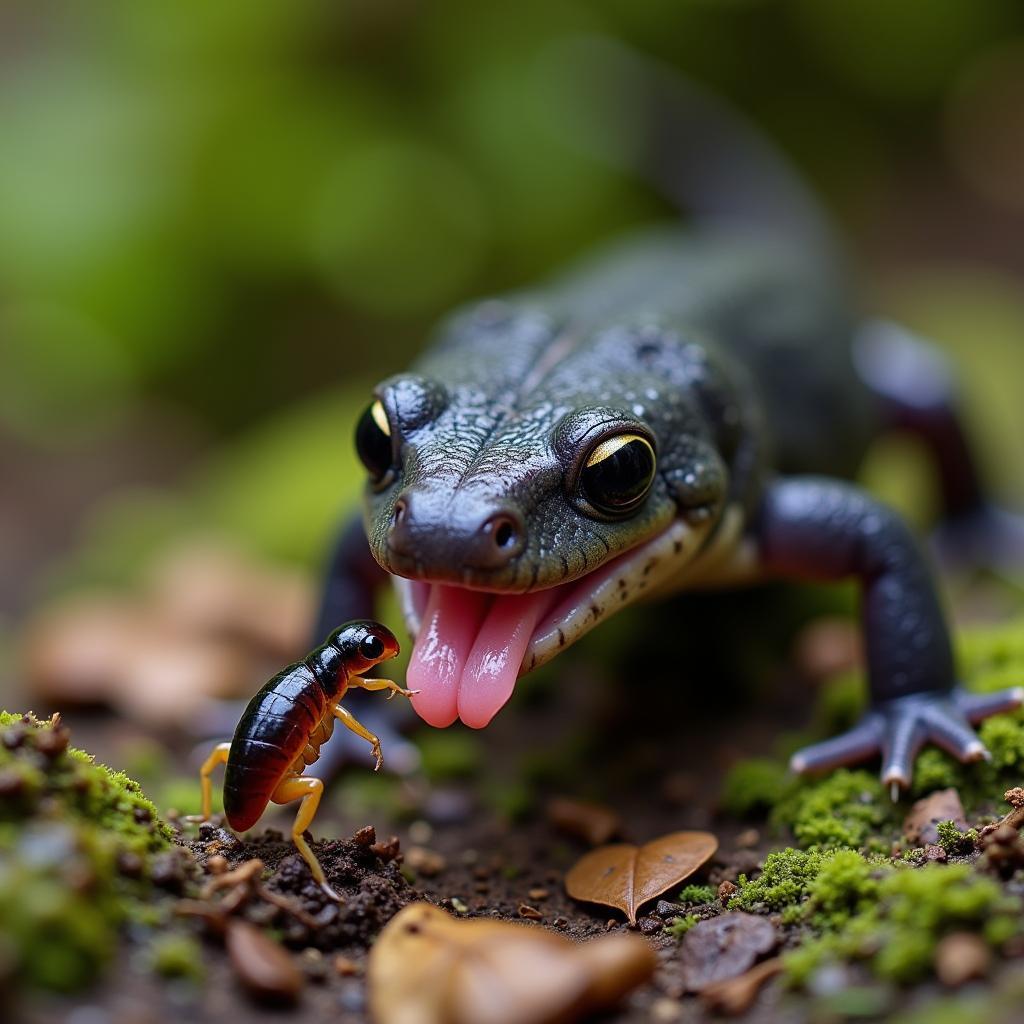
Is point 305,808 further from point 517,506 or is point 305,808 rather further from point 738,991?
point 738,991

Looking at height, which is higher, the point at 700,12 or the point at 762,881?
the point at 700,12

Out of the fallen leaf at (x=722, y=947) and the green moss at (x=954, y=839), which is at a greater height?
the green moss at (x=954, y=839)

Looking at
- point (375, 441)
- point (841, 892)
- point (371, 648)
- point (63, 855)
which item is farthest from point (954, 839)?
point (63, 855)

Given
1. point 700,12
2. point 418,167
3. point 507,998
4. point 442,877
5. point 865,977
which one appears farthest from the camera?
point 700,12

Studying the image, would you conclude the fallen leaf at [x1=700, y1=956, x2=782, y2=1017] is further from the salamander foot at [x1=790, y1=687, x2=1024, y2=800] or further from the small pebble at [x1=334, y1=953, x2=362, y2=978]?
the salamander foot at [x1=790, y1=687, x2=1024, y2=800]

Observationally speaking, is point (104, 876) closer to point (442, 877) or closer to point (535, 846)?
point (442, 877)

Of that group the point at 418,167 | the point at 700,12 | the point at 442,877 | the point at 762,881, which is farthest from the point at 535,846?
the point at 700,12

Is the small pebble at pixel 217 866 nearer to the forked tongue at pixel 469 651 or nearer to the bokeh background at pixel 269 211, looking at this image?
the forked tongue at pixel 469 651

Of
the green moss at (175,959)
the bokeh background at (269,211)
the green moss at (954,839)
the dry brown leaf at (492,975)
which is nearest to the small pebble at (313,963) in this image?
the dry brown leaf at (492,975)
